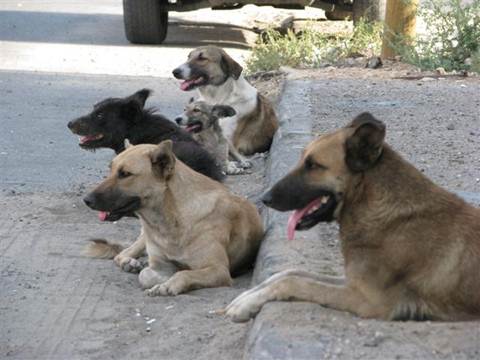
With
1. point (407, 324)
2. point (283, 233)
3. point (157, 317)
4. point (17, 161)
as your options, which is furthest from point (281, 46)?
point (407, 324)

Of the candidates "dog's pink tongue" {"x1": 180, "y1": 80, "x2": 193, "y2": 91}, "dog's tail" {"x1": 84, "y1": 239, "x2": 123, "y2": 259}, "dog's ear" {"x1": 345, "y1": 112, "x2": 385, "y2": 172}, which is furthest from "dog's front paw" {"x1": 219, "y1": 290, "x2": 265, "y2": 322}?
"dog's pink tongue" {"x1": 180, "y1": 80, "x2": 193, "y2": 91}

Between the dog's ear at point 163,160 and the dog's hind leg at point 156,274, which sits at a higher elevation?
the dog's ear at point 163,160

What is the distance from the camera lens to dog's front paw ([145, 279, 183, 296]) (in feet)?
21.9

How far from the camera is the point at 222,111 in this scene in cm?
1099

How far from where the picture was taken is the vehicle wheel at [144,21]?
17.9 meters

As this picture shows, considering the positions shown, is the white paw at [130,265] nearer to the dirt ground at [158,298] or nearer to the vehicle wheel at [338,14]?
the dirt ground at [158,298]

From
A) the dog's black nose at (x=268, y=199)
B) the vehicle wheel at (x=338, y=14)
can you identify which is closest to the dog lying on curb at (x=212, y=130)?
the dog's black nose at (x=268, y=199)

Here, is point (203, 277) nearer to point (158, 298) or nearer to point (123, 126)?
point (158, 298)

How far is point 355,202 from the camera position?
5.46 meters

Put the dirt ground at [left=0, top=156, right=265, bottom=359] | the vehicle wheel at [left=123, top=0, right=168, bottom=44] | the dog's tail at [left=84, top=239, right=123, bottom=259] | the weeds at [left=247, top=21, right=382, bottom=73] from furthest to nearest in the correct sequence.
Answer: the vehicle wheel at [left=123, top=0, right=168, bottom=44], the weeds at [left=247, top=21, right=382, bottom=73], the dog's tail at [left=84, top=239, right=123, bottom=259], the dirt ground at [left=0, top=156, right=265, bottom=359]

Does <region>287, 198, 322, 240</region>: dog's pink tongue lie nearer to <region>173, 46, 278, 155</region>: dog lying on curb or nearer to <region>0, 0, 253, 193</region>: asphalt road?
<region>0, 0, 253, 193</region>: asphalt road

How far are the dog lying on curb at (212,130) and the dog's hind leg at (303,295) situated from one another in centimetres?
485

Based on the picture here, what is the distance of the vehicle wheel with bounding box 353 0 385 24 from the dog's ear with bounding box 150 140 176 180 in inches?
411

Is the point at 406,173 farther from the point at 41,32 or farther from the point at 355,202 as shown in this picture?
the point at 41,32
